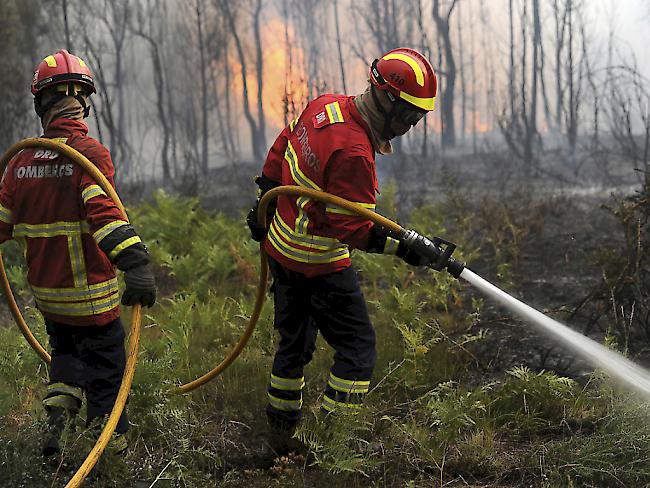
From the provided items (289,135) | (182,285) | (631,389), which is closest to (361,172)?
(289,135)

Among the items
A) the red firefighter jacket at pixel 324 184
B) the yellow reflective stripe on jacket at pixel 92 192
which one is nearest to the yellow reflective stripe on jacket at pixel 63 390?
the yellow reflective stripe on jacket at pixel 92 192

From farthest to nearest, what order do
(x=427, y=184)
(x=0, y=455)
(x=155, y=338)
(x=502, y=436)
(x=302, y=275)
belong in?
(x=427, y=184)
(x=155, y=338)
(x=502, y=436)
(x=302, y=275)
(x=0, y=455)

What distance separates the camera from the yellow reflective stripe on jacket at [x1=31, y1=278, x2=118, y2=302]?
2.97 metres

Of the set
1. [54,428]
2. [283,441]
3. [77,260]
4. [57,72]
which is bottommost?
[283,441]

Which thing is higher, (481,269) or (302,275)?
(302,275)

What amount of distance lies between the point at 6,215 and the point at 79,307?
2.05 feet

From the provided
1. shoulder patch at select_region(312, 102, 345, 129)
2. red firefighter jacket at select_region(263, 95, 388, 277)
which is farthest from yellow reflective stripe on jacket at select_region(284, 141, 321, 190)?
shoulder patch at select_region(312, 102, 345, 129)

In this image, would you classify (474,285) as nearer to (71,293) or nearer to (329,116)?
(329,116)

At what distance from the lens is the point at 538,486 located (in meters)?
2.92

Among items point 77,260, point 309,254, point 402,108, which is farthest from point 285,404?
point 402,108

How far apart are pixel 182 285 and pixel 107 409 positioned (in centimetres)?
390

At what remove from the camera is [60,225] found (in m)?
2.95

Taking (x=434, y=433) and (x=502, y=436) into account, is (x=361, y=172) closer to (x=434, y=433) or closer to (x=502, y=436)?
(x=434, y=433)

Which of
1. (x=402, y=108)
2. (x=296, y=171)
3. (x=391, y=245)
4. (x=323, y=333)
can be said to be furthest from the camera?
(x=323, y=333)
